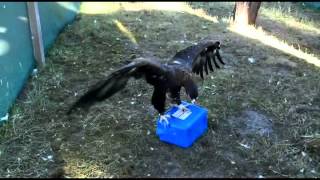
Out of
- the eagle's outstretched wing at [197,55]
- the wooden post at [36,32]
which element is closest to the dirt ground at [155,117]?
the wooden post at [36,32]

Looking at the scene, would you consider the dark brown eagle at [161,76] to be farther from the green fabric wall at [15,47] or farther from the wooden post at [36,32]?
the wooden post at [36,32]

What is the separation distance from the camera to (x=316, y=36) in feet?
23.3

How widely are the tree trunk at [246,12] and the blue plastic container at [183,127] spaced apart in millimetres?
3297

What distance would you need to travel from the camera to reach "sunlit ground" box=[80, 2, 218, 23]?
8250 millimetres

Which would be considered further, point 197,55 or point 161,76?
→ point 197,55

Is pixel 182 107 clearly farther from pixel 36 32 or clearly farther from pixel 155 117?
pixel 36 32

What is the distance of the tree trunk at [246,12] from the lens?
23.5ft

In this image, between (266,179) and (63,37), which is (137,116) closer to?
(266,179)

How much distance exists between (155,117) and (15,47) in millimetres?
1833

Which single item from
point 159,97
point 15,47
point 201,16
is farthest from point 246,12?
point 159,97

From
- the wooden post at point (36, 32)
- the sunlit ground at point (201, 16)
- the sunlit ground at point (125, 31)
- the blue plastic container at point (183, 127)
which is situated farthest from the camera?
the sunlit ground at point (125, 31)

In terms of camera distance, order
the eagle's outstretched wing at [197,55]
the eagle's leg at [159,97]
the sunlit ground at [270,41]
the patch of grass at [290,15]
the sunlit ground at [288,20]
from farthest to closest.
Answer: the patch of grass at [290,15] → the sunlit ground at [288,20] → the sunlit ground at [270,41] → the eagle's outstretched wing at [197,55] → the eagle's leg at [159,97]

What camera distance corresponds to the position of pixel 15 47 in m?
5.25

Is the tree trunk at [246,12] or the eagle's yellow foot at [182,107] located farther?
the tree trunk at [246,12]
